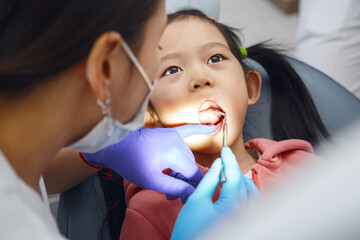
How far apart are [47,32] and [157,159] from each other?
22.1 inches

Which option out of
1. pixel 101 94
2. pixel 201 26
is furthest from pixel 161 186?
pixel 201 26

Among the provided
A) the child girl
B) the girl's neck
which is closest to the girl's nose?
the child girl

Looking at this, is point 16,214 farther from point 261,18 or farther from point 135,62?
point 261,18

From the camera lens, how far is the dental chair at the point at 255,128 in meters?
1.21

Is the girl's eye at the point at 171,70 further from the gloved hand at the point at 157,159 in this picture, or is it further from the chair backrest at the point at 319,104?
the chair backrest at the point at 319,104

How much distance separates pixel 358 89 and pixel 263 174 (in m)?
0.97

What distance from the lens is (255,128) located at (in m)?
1.54

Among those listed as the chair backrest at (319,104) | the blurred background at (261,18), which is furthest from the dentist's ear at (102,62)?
the blurred background at (261,18)

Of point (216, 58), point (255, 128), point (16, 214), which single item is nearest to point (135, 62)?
point (16, 214)

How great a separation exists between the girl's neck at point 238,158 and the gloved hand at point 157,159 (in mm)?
154

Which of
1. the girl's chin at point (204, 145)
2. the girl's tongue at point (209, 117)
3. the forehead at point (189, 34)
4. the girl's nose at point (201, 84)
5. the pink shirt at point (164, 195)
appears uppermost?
the forehead at point (189, 34)

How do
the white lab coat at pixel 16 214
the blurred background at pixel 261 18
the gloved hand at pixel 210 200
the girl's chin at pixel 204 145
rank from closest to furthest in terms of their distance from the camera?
the white lab coat at pixel 16 214 → the gloved hand at pixel 210 200 → the girl's chin at pixel 204 145 → the blurred background at pixel 261 18

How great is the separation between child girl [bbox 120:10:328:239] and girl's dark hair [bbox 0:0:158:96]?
20.7 inches

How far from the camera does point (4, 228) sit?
57cm
